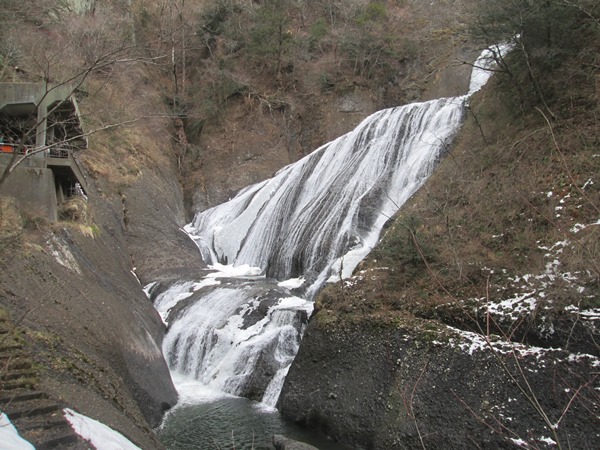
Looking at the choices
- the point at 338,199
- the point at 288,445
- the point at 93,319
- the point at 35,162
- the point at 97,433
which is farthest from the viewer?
the point at 338,199

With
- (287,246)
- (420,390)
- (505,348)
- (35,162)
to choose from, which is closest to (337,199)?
(287,246)

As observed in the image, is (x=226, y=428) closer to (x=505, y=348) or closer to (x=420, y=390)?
(x=420, y=390)

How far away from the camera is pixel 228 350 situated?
13.4m

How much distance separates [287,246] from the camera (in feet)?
59.8

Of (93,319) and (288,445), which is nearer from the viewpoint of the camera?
(288,445)

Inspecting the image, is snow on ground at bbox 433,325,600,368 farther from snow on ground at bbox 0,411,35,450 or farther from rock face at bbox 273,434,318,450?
snow on ground at bbox 0,411,35,450

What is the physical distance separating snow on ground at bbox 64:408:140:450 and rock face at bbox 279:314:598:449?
150 inches

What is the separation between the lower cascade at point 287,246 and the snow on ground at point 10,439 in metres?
7.00

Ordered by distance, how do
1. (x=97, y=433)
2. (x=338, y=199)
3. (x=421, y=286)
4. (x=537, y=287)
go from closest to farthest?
1. (x=97, y=433)
2. (x=537, y=287)
3. (x=421, y=286)
4. (x=338, y=199)

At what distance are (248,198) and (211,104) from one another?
8925mm

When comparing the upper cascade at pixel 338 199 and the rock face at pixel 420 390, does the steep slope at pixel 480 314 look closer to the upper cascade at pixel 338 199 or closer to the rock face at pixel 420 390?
the rock face at pixel 420 390

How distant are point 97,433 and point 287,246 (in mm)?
12793

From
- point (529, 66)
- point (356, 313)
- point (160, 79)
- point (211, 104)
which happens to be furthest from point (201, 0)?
point (356, 313)

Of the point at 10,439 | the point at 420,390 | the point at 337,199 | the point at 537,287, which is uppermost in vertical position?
the point at 10,439
